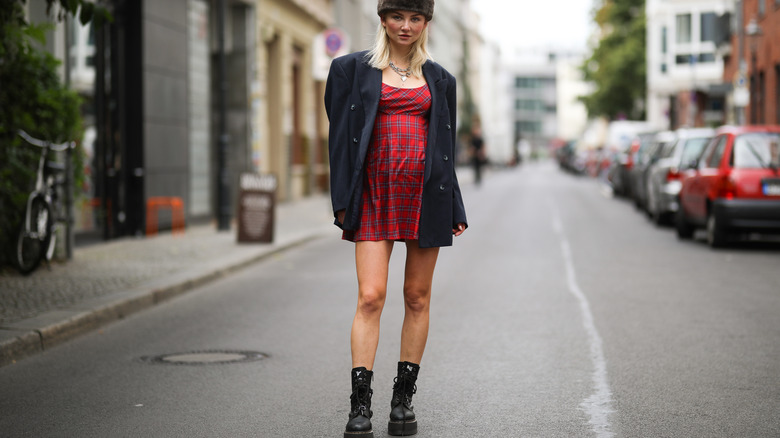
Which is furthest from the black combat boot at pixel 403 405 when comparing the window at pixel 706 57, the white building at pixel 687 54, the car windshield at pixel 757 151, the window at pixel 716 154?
the window at pixel 706 57

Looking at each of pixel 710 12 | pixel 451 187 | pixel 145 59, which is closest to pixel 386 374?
pixel 451 187

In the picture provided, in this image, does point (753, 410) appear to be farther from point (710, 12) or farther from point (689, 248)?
point (710, 12)

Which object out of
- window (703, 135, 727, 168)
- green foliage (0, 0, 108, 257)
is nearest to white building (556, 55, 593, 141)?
window (703, 135, 727, 168)

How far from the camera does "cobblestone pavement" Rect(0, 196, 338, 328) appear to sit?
916 centimetres

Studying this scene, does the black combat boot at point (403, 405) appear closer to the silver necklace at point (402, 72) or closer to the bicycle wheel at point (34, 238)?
the silver necklace at point (402, 72)

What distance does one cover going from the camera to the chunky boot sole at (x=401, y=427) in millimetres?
5078

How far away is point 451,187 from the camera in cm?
504

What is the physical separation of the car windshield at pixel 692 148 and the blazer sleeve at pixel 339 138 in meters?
15.6

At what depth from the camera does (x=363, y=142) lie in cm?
482

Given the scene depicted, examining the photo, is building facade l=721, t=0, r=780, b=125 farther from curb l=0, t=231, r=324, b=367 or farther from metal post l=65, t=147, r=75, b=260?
curb l=0, t=231, r=324, b=367

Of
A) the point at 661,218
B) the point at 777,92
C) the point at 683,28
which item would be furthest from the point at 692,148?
the point at 683,28

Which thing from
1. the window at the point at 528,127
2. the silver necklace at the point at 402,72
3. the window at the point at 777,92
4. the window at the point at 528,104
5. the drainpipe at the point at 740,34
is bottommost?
the silver necklace at the point at 402,72

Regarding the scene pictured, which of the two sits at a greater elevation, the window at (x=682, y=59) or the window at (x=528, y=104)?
the window at (x=528, y=104)

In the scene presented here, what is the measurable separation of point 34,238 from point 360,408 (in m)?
6.84
